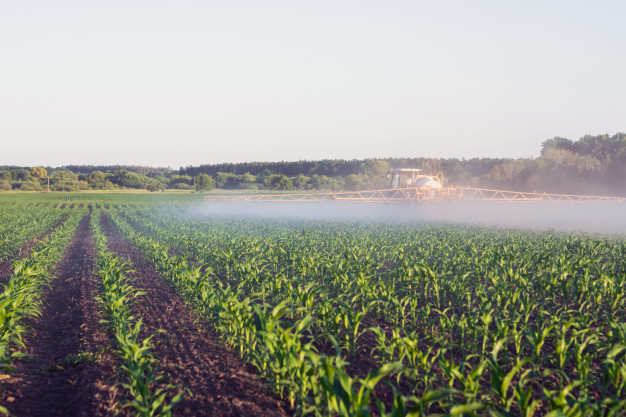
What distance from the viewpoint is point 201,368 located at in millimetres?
5871

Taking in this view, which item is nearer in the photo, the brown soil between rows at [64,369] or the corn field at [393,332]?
the corn field at [393,332]

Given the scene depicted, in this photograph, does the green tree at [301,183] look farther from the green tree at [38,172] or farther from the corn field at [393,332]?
the corn field at [393,332]

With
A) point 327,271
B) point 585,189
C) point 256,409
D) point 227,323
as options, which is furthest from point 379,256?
point 585,189

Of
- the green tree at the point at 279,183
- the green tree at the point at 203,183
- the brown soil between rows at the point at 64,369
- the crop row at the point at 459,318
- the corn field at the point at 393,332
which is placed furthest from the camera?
the green tree at the point at 203,183

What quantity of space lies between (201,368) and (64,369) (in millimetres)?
2071

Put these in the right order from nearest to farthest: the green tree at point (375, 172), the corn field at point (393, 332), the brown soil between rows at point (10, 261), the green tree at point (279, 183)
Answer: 1. the corn field at point (393, 332)
2. the brown soil between rows at point (10, 261)
3. the green tree at point (375, 172)
4. the green tree at point (279, 183)

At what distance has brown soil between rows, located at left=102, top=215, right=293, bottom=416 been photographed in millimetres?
4754

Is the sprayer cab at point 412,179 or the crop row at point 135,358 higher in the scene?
the sprayer cab at point 412,179

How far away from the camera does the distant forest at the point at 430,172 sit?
158 ft

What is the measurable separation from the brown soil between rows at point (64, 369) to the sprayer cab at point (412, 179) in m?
30.3

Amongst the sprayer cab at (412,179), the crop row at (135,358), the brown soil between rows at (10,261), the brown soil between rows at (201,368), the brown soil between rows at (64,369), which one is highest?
the sprayer cab at (412,179)

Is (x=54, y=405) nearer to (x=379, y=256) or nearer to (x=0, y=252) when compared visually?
(x=379, y=256)

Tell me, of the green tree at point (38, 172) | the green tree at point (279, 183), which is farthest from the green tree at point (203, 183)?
the green tree at point (38, 172)

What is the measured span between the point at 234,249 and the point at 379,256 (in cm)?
496
